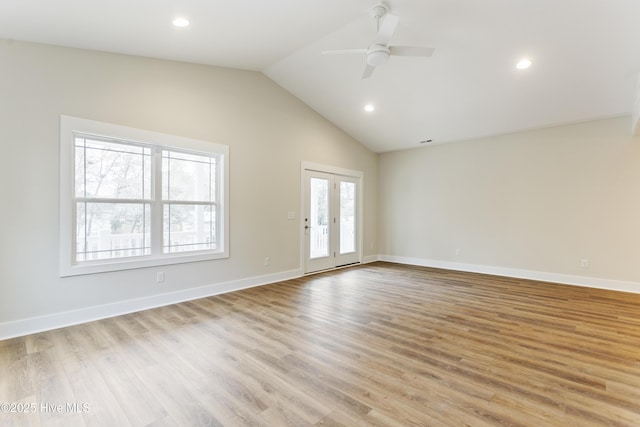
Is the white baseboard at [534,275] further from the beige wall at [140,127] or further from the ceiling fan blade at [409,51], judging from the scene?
the ceiling fan blade at [409,51]

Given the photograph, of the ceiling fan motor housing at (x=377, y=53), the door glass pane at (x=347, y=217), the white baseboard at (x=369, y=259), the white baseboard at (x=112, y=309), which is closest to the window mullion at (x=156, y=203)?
the white baseboard at (x=112, y=309)

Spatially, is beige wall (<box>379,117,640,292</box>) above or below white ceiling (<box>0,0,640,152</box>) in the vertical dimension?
below

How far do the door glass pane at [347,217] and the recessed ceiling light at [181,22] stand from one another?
4181 mm

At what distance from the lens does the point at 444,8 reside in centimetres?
319

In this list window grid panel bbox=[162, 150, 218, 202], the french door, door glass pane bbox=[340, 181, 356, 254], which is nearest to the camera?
window grid panel bbox=[162, 150, 218, 202]

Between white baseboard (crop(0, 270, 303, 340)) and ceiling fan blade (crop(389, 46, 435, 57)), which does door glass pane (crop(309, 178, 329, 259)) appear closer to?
white baseboard (crop(0, 270, 303, 340))

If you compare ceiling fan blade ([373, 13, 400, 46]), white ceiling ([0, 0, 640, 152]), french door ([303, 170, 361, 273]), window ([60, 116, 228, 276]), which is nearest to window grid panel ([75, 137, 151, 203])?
window ([60, 116, 228, 276])

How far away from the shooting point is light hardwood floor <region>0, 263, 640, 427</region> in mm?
1811

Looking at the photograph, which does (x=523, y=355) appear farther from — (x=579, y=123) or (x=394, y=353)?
(x=579, y=123)

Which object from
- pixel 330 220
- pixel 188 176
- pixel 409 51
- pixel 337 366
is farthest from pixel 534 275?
pixel 188 176

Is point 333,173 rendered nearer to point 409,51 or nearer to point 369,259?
point 369,259

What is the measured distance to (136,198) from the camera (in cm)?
376

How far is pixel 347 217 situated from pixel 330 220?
0.63 meters

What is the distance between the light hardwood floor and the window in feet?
2.55
